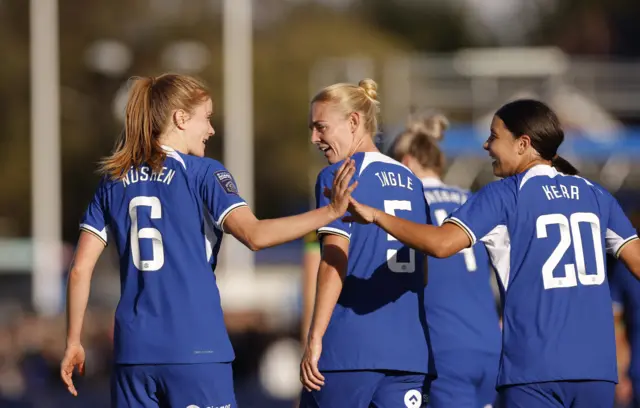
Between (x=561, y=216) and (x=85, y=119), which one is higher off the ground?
(x=85, y=119)

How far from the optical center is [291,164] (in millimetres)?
45281

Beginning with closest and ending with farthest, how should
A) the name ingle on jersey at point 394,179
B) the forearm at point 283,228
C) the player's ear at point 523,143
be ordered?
the forearm at point 283,228
the player's ear at point 523,143
the name ingle on jersey at point 394,179

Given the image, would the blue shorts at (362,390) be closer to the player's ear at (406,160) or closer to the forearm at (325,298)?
the forearm at (325,298)

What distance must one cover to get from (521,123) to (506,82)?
21.1 metres

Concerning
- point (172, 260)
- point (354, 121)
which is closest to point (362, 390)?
point (172, 260)

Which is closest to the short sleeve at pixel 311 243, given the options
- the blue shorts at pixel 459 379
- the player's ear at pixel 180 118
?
the blue shorts at pixel 459 379

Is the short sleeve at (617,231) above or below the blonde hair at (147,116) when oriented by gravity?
below

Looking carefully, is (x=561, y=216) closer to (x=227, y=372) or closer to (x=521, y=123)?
(x=521, y=123)

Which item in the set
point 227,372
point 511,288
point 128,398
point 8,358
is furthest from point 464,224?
point 8,358

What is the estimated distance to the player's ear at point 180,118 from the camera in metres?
5.56

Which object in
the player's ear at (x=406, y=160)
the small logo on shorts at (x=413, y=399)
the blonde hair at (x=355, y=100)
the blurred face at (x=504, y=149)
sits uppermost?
the blonde hair at (x=355, y=100)

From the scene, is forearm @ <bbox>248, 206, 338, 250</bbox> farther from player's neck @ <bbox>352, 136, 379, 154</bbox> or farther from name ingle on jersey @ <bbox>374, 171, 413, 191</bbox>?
player's neck @ <bbox>352, 136, 379, 154</bbox>

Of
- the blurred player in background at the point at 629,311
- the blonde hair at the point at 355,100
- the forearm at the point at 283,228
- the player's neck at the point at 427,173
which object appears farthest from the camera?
the blurred player in background at the point at 629,311

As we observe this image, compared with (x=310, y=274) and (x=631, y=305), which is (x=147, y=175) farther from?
(x=631, y=305)
